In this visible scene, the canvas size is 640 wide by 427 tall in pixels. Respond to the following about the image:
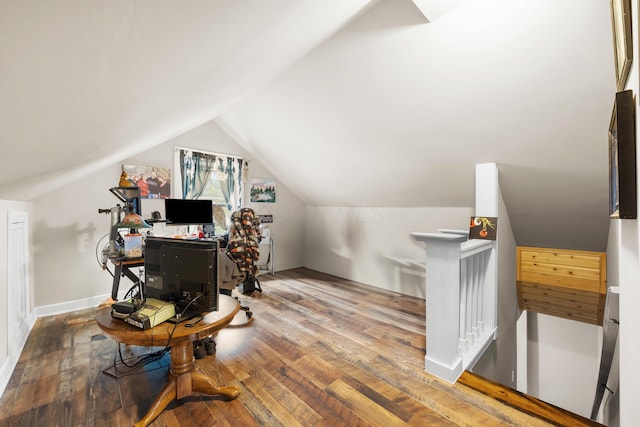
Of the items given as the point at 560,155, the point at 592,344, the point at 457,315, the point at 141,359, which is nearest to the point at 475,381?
the point at 457,315

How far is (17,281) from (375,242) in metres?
4.12

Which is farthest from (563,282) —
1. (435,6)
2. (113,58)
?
(113,58)

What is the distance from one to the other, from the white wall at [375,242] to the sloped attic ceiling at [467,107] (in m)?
0.31

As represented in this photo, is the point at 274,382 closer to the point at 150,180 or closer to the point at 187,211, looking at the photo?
the point at 187,211

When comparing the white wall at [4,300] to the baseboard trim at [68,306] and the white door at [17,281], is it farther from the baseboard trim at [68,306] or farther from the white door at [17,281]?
the baseboard trim at [68,306]

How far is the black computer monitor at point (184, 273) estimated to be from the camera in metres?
1.51

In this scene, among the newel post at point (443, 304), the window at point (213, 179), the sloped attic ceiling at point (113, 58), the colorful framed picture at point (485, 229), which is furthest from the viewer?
the window at point (213, 179)

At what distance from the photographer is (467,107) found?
2.28 metres

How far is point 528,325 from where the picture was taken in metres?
3.99

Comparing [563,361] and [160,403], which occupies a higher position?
[160,403]

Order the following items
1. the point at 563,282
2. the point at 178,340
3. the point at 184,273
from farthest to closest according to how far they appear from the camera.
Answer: the point at 563,282, the point at 184,273, the point at 178,340

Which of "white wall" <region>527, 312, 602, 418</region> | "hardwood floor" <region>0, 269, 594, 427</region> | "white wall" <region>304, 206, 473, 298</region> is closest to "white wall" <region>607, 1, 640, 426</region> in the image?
"hardwood floor" <region>0, 269, 594, 427</region>

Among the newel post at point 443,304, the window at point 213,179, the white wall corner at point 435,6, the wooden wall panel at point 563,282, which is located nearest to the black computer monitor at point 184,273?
the newel post at point 443,304

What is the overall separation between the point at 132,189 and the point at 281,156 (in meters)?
2.21
